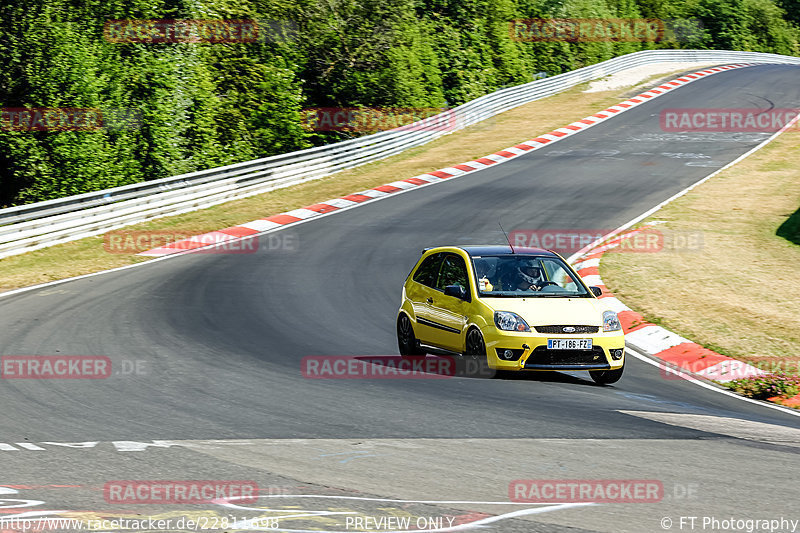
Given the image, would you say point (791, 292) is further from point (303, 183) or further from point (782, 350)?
point (303, 183)

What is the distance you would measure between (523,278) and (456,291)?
97 cm

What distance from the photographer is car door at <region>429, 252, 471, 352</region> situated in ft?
38.8

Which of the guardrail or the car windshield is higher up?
the guardrail

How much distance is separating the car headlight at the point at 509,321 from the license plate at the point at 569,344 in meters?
0.30

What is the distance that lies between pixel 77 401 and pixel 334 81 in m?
34.9

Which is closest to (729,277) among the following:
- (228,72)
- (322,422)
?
(322,422)

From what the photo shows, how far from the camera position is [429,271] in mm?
13023

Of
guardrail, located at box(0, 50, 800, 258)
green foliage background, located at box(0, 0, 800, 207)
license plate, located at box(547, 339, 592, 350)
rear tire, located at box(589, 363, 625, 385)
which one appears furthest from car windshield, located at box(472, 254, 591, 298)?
green foliage background, located at box(0, 0, 800, 207)

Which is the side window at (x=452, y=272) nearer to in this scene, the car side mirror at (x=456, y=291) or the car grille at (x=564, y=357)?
the car side mirror at (x=456, y=291)

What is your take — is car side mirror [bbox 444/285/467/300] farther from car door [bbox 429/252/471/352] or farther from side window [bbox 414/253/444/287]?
side window [bbox 414/253/444/287]

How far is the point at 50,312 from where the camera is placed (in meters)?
15.4

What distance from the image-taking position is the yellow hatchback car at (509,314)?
1109 centimetres

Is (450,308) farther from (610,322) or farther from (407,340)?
(610,322)

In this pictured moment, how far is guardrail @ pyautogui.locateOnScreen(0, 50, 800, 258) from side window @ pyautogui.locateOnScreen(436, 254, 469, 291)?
12917mm
